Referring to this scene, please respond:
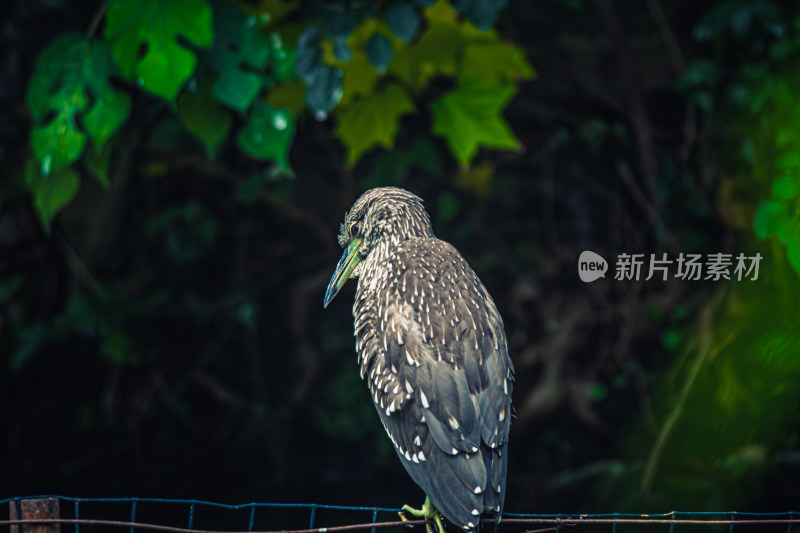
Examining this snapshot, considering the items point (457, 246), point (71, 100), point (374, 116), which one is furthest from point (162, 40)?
point (457, 246)

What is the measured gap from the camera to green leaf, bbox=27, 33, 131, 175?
2.16 metres

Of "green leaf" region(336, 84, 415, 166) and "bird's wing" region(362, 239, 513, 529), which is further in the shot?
"green leaf" region(336, 84, 415, 166)

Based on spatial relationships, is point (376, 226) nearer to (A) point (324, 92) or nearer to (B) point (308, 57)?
(A) point (324, 92)

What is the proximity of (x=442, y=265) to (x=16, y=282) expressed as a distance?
2527mm

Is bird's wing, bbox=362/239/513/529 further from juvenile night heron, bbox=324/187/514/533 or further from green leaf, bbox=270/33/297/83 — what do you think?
green leaf, bbox=270/33/297/83

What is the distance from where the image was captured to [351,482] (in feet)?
11.8

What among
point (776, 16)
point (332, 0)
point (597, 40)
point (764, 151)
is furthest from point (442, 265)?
point (597, 40)

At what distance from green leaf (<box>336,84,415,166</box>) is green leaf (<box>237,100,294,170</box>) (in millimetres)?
Answer: 271

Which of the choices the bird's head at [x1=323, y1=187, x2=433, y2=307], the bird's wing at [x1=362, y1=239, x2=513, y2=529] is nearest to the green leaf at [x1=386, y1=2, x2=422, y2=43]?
the bird's head at [x1=323, y1=187, x2=433, y2=307]

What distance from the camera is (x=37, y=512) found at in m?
1.32

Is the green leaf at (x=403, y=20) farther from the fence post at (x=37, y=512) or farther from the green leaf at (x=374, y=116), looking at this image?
the fence post at (x=37, y=512)

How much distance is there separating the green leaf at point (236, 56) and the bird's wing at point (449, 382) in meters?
0.93

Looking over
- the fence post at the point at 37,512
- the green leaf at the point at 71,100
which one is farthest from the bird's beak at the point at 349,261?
the green leaf at the point at 71,100

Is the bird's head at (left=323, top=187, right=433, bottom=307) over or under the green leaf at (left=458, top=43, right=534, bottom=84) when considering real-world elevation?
under
